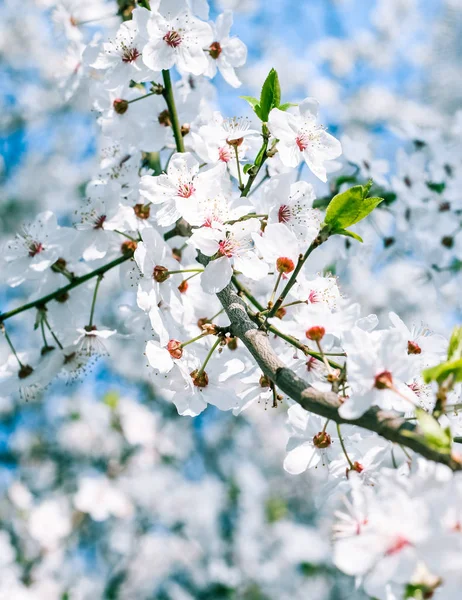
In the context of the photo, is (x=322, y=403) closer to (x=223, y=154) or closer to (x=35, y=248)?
(x=223, y=154)

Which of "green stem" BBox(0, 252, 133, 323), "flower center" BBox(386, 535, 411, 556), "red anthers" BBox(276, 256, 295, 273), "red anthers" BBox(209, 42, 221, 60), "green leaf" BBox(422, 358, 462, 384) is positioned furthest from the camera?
"red anthers" BBox(209, 42, 221, 60)

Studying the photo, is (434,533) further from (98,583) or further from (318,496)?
(98,583)

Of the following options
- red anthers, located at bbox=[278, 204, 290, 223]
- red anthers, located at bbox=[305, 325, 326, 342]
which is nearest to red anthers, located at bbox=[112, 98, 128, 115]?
red anthers, located at bbox=[278, 204, 290, 223]

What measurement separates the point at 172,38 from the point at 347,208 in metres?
0.70

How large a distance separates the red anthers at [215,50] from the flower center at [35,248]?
2.47 ft

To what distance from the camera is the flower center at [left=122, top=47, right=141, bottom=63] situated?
1.58 m

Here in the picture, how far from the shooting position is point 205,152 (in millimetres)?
1448

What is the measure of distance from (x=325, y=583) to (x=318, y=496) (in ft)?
17.6

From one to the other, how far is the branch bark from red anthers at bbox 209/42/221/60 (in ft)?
3.06

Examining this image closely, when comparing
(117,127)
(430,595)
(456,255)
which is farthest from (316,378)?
(456,255)

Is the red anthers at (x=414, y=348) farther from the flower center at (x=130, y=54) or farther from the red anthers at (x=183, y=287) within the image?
the flower center at (x=130, y=54)

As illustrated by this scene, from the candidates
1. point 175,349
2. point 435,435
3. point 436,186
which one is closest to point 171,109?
point 175,349

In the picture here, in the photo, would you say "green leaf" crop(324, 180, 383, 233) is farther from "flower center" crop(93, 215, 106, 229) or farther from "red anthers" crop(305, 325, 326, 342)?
"flower center" crop(93, 215, 106, 229)

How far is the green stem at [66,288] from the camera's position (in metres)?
1.53
